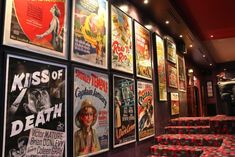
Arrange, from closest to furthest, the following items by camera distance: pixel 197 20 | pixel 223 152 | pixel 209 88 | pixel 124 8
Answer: pixel 223 152
pixel 124 8
pixel 197 20
pixel 209 88

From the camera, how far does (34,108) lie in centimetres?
206

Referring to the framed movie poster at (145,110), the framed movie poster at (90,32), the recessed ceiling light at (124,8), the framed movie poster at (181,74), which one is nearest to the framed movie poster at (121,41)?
the recessed ceiling light at (124,8)

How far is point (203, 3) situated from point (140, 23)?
155 centimetres

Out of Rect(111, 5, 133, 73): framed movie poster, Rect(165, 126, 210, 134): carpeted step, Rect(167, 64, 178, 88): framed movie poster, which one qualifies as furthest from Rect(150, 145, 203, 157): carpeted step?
Rect(167, 64, 178, 88): framed movie poster

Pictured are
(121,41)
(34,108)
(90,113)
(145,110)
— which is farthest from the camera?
(145,110)

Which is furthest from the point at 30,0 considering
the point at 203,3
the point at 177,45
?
the point at 177,45

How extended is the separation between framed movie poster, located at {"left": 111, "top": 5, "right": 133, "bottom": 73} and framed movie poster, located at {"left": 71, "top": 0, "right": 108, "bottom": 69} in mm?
231

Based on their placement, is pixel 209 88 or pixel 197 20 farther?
pixel 209 88

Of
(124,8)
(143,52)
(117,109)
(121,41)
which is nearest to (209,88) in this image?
(143,52)

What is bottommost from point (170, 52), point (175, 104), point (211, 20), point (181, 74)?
point (175, 104)

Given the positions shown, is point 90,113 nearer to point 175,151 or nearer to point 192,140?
point 175,151

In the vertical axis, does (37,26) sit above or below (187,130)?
above

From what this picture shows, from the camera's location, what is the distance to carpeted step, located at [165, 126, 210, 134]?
4.82 metres

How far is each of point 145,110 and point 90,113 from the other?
71.0 inches
